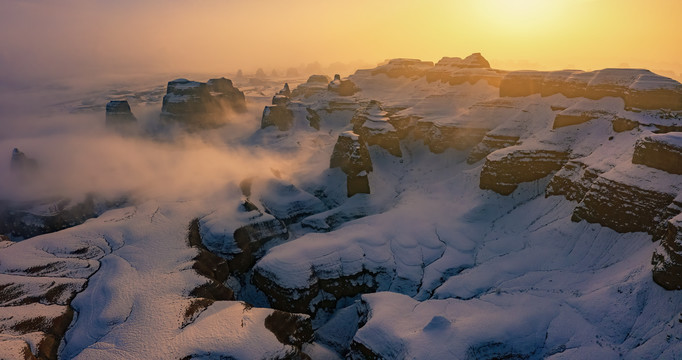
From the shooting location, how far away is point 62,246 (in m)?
49.4

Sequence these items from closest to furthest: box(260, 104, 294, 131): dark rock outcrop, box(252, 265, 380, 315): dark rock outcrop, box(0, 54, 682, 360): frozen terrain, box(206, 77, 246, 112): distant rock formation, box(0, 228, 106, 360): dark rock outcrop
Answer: box(0, 54, 682, 360): frozen terrain < box(0, 228, 106, 360): dark rock outcrop < box(252, 265, 380, 315): dark rock outcrop < box(260, 104, 294, 131): dark rock outcrop < box(206, 77, 246, 112): distant rock formation

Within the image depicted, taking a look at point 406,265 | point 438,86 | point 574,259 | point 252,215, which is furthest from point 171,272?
point 438,86

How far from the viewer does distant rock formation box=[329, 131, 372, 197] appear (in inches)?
2869

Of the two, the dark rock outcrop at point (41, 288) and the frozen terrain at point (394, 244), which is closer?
the frozen terrain at point (394, 244)

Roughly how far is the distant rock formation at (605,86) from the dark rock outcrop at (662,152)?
66.5 ft

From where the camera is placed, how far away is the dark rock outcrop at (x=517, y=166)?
60625mm

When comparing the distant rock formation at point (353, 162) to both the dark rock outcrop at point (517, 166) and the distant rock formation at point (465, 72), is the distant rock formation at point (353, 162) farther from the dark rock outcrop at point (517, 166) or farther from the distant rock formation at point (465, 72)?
the distant rock formation at point (465, 72)

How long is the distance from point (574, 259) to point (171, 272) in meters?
55.6

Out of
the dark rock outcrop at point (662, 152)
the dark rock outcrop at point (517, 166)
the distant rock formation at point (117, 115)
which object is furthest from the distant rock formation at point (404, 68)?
the distant rock formation at point (117, 115)

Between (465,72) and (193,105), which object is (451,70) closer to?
(465,72)

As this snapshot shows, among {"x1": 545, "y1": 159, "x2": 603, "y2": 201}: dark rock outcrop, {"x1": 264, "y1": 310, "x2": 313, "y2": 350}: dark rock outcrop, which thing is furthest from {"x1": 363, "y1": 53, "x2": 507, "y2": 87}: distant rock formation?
{"x1": 264, "y1": 310, "x2": 313, "y2": 350}: dark rock outcrop

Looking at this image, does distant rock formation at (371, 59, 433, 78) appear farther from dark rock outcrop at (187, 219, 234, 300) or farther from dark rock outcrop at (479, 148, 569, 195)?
dark rock outcrop at (187, 219, 234, 300)

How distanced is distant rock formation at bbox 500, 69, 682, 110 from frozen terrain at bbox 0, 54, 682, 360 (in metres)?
0.37

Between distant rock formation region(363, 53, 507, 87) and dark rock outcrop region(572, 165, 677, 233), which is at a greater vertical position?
distant rock formation region(363, 53, 507, 87)
